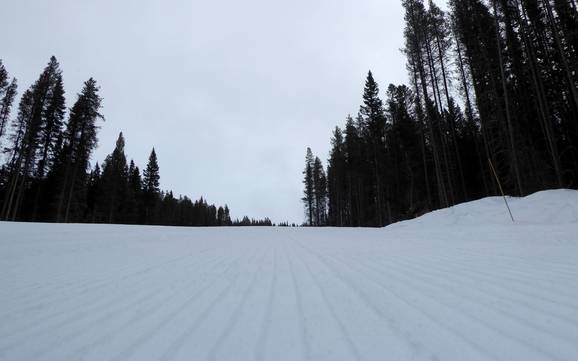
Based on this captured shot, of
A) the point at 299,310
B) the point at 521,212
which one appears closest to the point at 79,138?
the point at 299,310

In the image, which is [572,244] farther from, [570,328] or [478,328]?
[478,328]

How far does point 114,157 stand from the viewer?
39719 millimetres

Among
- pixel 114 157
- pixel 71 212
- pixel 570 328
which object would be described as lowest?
pixel 570 328

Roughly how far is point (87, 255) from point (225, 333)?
520cm

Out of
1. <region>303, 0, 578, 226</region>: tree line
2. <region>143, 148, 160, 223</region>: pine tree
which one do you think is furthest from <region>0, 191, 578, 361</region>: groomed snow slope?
<region>143, 148, 160, 223</region>: pine tree

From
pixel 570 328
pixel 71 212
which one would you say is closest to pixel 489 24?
pixel 570 328

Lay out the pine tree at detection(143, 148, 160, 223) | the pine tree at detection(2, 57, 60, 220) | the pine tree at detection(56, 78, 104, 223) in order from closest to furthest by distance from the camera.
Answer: the pine tree at detection(2, 57, 60, 220)
the pine tree at detection(56, 78, 104, 223)
the pine tree at detection(143, 148, 160, 223)

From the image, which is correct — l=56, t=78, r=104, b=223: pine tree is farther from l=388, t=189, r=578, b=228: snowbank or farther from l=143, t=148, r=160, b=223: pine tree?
l=388, t=189, r=578, b=228: snowbank

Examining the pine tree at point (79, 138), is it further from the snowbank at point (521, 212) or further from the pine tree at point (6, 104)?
the snowbank at point (521, 212)

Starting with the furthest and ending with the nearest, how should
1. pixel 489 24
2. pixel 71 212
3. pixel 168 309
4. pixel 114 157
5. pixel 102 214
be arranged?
pixel 114 157, pixel 102 214, pixel 71 212, pixel 489 24, pixel 168 309

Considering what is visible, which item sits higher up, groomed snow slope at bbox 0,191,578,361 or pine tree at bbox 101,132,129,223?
pine tree at bbox 101,132,129,223

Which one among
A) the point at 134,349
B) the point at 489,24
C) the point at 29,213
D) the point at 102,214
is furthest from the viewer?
the point at 102,214

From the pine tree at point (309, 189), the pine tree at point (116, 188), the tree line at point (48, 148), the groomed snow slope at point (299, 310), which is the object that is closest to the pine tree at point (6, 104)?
the tree line at point (48, 148)

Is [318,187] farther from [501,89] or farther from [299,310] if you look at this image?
[299,310]
